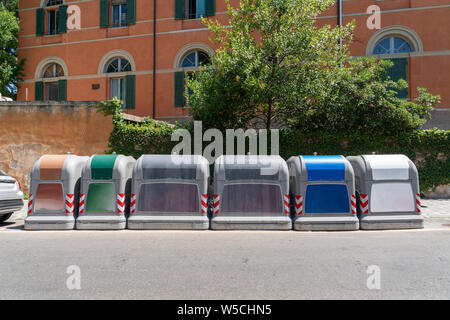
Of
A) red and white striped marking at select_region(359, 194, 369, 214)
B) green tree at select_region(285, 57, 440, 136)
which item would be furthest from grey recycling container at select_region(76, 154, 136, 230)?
green tree at select_region(285, 57, 440, 136)

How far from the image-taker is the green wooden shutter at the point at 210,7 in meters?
18.1

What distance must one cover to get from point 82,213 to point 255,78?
21.2 ft

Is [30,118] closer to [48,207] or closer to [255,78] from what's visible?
[48,207]

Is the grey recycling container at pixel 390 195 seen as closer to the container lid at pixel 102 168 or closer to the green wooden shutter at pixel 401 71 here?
the container lid at pixel 102 168

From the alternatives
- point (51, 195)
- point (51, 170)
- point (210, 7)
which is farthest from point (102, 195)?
point (210, 7)

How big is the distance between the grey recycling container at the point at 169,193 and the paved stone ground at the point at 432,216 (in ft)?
10.2

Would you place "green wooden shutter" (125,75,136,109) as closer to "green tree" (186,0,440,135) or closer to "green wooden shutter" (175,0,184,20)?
"green wooden shutter" (175,0,184,20)

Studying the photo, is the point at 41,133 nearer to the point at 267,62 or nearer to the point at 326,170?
the point at 267,62

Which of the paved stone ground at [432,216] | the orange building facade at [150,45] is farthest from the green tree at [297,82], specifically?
the orange building facade at [150,45]

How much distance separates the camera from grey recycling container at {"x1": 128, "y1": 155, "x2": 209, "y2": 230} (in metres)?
8.04

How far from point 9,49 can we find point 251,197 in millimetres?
20189
